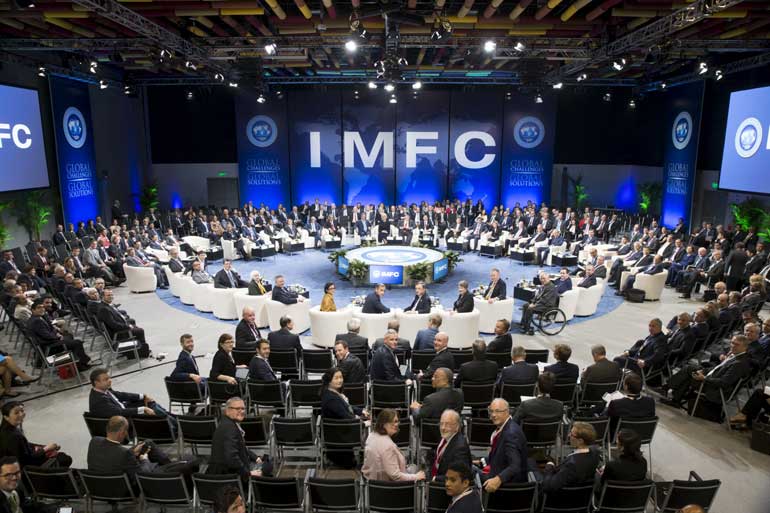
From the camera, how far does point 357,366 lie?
250 inches

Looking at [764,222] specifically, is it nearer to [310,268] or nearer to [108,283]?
[310,268]

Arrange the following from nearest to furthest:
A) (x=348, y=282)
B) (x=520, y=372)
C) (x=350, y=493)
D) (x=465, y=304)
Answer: (x=350, y=493) → (x=520, y=372) → (x=465, y=304) → (x=348, y=282)

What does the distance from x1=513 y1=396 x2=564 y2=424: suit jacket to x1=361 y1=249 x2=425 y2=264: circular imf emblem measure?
8813 millimetres

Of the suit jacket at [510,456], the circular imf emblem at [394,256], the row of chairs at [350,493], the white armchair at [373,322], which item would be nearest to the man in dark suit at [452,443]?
the row of chairs at [350,493]

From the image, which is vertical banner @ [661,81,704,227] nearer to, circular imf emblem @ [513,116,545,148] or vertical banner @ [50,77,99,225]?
circular imf emblem @ [513,116,545,148]

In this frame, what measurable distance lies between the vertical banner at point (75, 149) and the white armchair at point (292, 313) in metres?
11.1

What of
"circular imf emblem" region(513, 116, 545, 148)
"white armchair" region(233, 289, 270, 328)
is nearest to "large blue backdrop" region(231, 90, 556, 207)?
"circular imf emblem" region(513, 116, 545, 148)

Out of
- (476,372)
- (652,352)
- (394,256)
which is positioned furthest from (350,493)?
(394,256)

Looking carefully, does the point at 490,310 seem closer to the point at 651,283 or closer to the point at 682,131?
the point at 651,283

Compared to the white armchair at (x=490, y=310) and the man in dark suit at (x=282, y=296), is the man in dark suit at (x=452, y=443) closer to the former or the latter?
the white armchair at (x=490, y=310)

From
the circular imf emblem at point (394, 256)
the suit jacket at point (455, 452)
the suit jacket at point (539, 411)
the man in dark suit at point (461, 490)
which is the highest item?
the man in dark suit at point (461, 490)

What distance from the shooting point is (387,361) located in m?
6.51

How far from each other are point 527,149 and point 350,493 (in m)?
20.3

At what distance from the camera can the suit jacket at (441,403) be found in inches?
205
